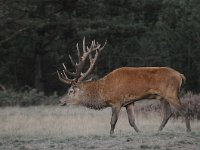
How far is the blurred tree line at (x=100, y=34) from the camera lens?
3278 centimetres

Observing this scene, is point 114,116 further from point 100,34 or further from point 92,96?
point 100,34

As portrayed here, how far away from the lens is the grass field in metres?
11.2

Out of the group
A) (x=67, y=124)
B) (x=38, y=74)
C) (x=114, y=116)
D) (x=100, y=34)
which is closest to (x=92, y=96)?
(x=114, y=116)

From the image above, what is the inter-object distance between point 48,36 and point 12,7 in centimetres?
360

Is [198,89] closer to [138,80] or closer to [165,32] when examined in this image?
[165,32]

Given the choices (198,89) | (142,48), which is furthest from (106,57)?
(198,89)

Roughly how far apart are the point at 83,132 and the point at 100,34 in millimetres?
18086

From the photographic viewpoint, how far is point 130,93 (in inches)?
567

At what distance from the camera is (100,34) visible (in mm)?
32938

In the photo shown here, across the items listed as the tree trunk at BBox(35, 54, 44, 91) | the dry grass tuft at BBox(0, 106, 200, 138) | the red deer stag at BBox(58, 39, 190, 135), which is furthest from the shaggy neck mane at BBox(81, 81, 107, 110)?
the tree trunk at BBox(35, 54, 44, 91)

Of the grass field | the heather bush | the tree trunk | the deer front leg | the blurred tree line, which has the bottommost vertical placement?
the grass field

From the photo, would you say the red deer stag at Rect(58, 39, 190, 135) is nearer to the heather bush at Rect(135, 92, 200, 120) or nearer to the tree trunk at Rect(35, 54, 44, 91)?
the heather bush at Rect(135, 92, 200, 120)

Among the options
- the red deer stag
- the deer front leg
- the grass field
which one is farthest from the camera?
the red deer stag

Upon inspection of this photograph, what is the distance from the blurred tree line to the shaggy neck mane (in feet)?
55.3
